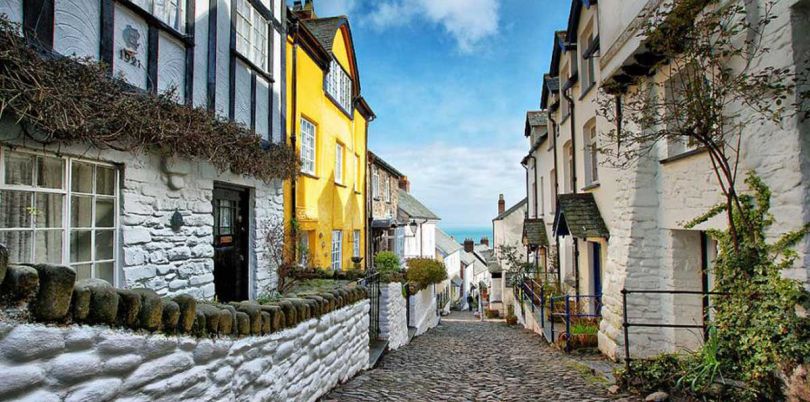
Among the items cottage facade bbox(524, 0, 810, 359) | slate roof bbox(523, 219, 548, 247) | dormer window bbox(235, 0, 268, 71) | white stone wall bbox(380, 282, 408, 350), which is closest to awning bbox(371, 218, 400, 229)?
slate roof bbox(523, 219, 548, 247)

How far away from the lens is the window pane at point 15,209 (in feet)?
13.2

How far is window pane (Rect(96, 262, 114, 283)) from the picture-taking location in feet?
16.5

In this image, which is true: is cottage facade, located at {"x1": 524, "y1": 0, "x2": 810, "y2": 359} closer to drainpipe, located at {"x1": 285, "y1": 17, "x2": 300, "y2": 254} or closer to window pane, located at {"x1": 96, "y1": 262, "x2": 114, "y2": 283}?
drainpipe, located at {"x1": 285, "y1": 17, "x2": 300, "y2": 254}

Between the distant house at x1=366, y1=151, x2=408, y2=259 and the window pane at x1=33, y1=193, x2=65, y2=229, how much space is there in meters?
12.8

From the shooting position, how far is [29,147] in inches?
162

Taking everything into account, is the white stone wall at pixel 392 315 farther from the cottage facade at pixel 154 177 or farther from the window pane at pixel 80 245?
the window pane at pixel 80 245

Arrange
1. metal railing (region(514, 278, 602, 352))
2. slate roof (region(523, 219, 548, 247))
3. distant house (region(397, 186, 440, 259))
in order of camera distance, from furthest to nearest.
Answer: distant house (region(397, 186, 440, 259)), slate roof (region(523, 219, 548, 247)), metal railing (region(514, 278, 602, 352))

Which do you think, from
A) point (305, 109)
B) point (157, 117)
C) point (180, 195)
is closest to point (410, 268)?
point (305, 109)

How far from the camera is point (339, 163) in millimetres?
13688

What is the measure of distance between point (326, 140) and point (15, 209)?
8.19 meters

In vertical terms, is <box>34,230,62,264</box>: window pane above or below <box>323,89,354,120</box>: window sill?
below

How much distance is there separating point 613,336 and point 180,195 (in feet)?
23.7

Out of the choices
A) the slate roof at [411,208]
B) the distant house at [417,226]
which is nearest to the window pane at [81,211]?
the distant house at [417,226]

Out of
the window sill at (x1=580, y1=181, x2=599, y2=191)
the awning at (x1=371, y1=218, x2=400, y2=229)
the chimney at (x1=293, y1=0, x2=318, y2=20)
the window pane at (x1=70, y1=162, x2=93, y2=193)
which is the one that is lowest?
the awning at (x1=371, y1=218, x2=400, y2=229)
